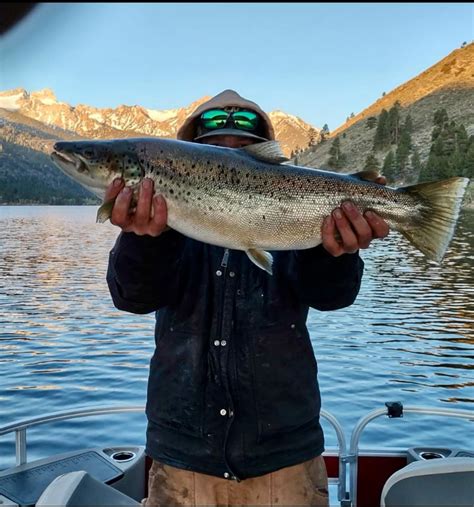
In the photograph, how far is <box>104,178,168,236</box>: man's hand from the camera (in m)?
2.95

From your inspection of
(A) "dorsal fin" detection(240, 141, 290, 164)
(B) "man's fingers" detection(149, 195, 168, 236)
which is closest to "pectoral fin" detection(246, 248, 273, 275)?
(B) "man's fingers" detection(149, 195, 168, 236)

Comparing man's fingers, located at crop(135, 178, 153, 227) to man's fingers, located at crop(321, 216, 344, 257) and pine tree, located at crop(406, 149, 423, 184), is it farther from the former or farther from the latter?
pine tree, located at crop(406, 149, 423, 184)

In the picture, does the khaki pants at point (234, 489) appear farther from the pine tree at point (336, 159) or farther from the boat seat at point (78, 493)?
the pine tree at point (336, 159)

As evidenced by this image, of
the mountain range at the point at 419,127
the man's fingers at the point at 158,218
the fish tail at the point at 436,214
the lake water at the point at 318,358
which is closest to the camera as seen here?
the man's fingers at the point at 158,218

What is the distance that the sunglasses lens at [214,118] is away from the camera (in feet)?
11.7

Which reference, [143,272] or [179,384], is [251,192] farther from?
[179,384]

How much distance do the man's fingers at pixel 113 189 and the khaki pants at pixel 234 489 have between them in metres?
1.36

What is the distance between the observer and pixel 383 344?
64.5ft

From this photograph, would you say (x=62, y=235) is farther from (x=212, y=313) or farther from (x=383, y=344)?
(x=212, y=313)

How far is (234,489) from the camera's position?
9.53ft

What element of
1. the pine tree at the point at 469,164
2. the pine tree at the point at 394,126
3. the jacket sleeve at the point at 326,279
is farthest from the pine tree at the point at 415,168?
the jacket sleeve at the point at 326,279

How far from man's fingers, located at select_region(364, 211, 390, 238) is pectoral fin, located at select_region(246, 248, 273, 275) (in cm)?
60

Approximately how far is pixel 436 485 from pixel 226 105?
2.52m

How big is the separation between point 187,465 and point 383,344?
17.7 metres
